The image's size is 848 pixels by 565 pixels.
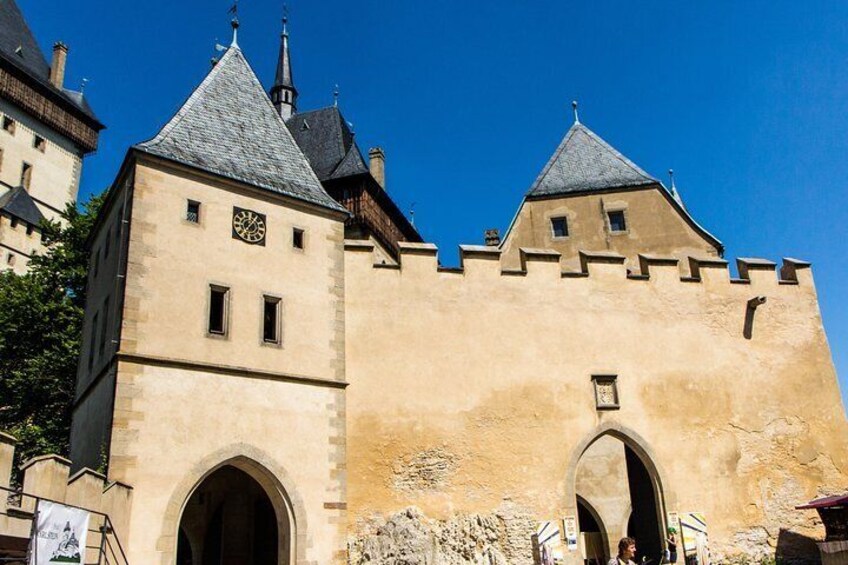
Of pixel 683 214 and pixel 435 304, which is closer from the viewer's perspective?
pixel 435 304

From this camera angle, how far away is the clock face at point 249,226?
1299cm

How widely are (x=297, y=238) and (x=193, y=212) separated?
1.92 meters

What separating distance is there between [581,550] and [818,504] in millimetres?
4365

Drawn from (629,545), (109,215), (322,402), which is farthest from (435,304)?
(629,545)

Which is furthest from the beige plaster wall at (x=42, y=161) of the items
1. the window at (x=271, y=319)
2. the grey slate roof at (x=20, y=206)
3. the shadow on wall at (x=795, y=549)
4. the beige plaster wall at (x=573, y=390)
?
the shadow on wall at (x=795, y=549)

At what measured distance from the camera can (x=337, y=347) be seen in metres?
13.4

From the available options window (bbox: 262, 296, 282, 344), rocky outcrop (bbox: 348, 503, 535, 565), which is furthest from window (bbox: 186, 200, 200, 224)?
rocky outcrop (bbox: 348, 503, 535, 565)

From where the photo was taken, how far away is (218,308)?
12508 mm

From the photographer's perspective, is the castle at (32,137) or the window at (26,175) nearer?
the castle at (32,137)

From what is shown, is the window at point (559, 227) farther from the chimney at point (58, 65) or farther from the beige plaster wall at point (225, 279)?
the chimney at point (58, 65)

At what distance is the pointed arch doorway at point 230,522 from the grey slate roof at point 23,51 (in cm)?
3347

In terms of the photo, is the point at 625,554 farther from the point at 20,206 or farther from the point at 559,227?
the point at 20,206

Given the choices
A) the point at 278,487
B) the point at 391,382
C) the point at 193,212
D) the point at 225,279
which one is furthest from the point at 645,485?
the point at 193,212

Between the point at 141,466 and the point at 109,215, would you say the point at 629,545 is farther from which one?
the point at 109,215
